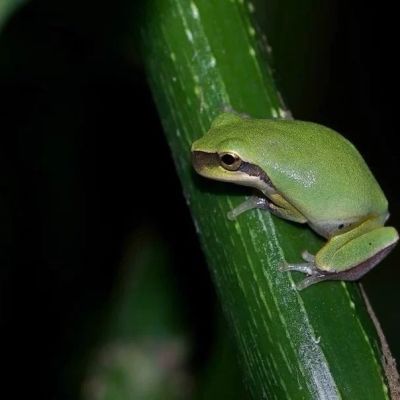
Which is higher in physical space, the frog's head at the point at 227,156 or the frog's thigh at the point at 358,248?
the frog's head at the point at 227,156

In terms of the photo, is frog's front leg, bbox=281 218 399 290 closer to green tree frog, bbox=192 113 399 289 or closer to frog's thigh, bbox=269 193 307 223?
green tree frog, bbox=192 113 399 289

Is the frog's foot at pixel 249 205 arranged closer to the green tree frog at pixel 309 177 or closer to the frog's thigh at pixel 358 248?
the green tree frog at pixel 309 177

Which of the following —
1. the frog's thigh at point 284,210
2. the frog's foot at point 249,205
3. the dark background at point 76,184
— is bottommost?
the dark background at point 76,184

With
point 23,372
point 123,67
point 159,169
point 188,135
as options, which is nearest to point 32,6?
point 123,67

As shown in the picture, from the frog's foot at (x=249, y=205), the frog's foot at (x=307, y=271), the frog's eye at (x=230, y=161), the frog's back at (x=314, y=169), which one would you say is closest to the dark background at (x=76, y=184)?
the frog's back at (x=314, y=169)

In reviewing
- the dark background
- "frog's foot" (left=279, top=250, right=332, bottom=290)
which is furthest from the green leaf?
the dark background
